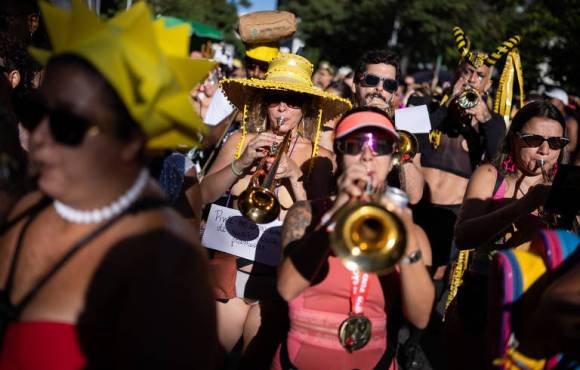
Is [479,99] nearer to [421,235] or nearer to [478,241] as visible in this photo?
[478,241]

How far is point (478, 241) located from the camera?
3.37 meters

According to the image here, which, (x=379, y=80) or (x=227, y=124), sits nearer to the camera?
(x=379, y=80)

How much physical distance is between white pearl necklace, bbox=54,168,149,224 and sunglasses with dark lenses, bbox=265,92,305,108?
214cm

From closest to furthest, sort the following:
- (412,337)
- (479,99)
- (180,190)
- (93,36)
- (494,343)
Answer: (93,36), (494,343), (180,190), (412,337), (479,99)

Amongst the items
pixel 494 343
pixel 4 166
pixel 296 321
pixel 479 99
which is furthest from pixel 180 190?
pixel 479 99

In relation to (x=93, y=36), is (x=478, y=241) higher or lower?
lower

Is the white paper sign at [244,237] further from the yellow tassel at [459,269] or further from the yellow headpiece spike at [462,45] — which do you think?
the yellow headpiece spike at [462,45]

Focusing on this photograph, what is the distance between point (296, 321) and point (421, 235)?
74 cm

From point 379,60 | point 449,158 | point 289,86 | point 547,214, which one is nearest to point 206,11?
point 449,158

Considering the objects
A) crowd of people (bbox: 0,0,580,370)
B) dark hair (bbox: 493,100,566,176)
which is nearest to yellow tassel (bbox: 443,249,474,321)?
crowd of people (bbox: 0,0,580,370)

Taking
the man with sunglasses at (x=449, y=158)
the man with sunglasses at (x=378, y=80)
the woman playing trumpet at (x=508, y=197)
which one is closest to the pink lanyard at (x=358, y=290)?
the woman playing trumpet at (x=508, y=197)

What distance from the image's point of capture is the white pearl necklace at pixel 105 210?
179 centimetres

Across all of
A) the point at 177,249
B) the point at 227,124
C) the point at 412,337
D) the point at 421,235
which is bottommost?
the point at 412,337

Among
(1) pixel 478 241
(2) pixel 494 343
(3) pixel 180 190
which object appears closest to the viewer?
(2) pixel 494 343
